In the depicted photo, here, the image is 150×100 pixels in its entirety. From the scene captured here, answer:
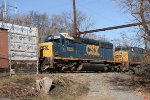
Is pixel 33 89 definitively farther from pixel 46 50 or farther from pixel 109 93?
pixel 46 50

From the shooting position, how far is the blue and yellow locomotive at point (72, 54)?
2458 cm

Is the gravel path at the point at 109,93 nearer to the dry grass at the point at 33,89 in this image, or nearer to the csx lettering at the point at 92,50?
the dry grass at the point at 33,89

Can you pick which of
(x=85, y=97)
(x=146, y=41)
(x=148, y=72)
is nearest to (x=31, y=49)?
(x=85, y=97)

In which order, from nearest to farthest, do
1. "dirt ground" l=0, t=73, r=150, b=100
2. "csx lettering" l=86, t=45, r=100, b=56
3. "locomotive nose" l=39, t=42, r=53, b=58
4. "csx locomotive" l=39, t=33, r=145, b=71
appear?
"dirt ground" l=0, t=73, r=150, b=100 → "locomotive nose" l=39, t=42, r=53, b=58 → "csx locomotive" l=39, t=33, r=145, b=71 → "csx lettering" l=86, t=45, r=100, b=56

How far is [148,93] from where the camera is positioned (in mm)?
15172

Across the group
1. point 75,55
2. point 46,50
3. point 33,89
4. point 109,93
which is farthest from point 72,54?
point 33,89

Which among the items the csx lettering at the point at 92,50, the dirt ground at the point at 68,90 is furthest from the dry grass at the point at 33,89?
the csx lettering at the point at 92,50

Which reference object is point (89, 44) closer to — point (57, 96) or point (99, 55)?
point (99, 55)

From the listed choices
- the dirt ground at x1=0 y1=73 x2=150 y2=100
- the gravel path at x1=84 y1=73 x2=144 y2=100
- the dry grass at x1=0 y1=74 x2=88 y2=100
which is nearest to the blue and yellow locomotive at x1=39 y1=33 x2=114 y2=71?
the dirt ground at x1=0 y1=73 x2=150 y2=100

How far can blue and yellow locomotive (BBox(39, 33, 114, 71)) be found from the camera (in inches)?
968

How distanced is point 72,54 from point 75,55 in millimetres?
553

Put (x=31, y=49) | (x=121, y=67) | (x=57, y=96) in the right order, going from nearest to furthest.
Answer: (x=57, y=96) < (x=31, y=49) < (x=121, y=67)

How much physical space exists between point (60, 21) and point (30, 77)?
235 feet

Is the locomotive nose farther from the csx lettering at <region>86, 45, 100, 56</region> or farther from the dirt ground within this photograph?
the dirt ground
